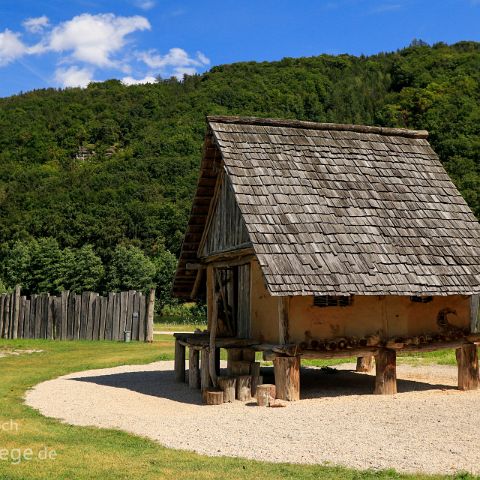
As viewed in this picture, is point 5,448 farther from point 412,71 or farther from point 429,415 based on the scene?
point 412,71

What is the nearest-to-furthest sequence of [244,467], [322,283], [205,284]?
[244,467]
[322,283]
[205,284]

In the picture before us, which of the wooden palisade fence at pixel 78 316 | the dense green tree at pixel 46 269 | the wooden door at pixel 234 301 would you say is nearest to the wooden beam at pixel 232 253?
the wooden door at pixel 234 301

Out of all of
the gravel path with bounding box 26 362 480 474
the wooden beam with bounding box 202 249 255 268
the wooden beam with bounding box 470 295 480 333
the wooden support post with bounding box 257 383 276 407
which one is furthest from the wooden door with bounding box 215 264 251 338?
the wooden beam with bounding box 470 295 480 333

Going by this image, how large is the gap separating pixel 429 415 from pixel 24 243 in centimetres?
5242

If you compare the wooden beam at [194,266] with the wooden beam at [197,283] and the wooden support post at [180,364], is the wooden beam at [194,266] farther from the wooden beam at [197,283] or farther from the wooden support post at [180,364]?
the wooden support post at [180,364]

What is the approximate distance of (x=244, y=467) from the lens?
8.23m

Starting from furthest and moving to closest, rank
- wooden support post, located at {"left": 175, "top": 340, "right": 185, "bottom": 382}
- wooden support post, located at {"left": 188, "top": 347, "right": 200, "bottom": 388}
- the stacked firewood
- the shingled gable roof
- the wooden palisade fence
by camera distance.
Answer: the wooden palisade fence → wooden support post, located at {"left": 175, "top": 340, "right": 185, "bottom": 382} → wooden support post, located at {"left": 188, "top": 347, "right": 200, "bottom": 388} → the stacked firewood → the shingled gable roof

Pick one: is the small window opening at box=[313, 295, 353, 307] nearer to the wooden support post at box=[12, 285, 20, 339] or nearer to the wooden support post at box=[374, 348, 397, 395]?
the wooden support post at box=[374, 348, 397, 395]

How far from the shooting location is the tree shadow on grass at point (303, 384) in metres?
14.6

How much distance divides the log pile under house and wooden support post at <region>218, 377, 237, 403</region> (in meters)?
0.07

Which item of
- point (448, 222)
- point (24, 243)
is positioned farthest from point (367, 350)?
point (24, 243)

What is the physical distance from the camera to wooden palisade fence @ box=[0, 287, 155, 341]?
2878cm

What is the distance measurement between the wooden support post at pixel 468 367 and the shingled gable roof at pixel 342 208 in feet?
5.30

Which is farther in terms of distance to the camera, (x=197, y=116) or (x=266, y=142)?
(x=197, y=116)
